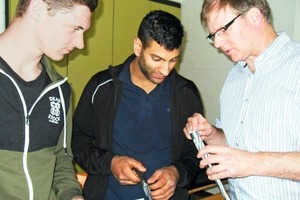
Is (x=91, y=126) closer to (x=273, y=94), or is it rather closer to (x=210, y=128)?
(x=210, y=128)

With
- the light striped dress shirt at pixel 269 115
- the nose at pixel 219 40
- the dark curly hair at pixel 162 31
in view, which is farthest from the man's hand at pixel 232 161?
the dark curly hair at pixel 162 31

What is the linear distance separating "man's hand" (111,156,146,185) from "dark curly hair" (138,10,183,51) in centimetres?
61

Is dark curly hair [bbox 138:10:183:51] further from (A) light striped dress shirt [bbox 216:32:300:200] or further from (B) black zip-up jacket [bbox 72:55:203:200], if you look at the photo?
(A) light striped dress shirt [bbox 216:32:300:200]

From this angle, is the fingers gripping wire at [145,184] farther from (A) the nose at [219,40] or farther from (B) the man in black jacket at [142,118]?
(A) the nose at [219,40]

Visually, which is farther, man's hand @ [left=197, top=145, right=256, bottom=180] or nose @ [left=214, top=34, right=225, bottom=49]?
nose @ [left=214, top=34, right=225, bottom=49]

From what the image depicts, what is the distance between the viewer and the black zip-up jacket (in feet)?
4.78

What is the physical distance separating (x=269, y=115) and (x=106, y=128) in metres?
0.78

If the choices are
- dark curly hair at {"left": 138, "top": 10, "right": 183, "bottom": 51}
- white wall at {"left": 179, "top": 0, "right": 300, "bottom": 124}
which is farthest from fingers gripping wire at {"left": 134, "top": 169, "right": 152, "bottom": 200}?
white wall at {"left": 179, "top": 0, "right": 300, "bottom": 124}

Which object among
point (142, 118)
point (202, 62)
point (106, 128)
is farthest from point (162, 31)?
point (202, 62)

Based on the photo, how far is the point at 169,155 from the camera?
4.98 ft

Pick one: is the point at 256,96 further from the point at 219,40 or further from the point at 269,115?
the point at 219,40

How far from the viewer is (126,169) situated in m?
1.28

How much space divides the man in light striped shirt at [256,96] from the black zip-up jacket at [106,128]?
179mm

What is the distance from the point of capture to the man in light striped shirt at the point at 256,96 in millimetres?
1145
